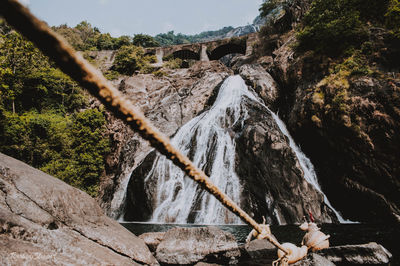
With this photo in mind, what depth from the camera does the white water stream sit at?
433 inches

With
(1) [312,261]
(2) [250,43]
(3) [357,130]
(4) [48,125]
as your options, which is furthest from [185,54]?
(1) [312,261]

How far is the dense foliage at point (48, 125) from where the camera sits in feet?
55.4

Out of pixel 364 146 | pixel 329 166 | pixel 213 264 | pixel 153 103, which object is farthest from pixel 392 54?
pixel 153 103

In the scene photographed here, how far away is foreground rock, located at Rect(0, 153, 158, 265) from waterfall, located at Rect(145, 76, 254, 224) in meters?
6.63

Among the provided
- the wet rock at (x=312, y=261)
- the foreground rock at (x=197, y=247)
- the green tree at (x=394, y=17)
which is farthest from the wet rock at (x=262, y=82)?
the wet rock at (x=312, y=261)

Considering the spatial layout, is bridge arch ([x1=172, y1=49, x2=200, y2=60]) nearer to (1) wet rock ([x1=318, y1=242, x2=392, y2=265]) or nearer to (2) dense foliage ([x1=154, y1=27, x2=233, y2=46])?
(1) wet rock ([x1=318, y1=242, x2=392, y2=265])

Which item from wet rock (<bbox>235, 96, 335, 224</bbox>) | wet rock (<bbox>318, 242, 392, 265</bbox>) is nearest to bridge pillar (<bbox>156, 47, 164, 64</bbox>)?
wet rock (<bbox>235, 96, 335, 224</bbox>)

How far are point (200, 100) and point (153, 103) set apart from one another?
5.72 metres

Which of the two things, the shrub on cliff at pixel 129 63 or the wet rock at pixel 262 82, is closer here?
the wet rock at pixel 262 82

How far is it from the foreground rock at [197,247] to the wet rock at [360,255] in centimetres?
215

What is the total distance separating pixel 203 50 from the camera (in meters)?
36.4

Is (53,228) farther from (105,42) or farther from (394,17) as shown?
(105,42)

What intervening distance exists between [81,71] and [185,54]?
40360mm

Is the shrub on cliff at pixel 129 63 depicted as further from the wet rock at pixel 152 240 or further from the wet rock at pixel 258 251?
the wet rock at pixel 258 251
